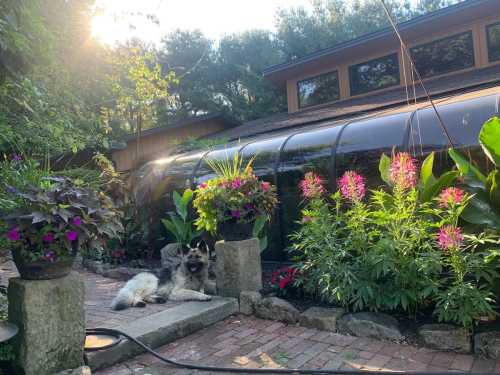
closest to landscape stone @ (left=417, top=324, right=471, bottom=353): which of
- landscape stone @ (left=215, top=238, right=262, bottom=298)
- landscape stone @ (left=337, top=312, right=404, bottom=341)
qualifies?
landscape stone @ (left=337, top=312, right=404, bottom=341)

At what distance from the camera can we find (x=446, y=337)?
135 inches

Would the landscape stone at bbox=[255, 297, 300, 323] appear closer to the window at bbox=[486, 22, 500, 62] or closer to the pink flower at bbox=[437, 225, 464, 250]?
the pink flower at bbox=[437, 225, 464, 250]

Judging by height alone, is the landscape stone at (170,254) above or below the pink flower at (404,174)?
below

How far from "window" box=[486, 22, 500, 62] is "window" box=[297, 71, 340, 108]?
4.17 m

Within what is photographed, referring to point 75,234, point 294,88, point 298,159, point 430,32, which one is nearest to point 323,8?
point 294,88

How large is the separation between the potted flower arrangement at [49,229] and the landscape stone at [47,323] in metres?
0.11

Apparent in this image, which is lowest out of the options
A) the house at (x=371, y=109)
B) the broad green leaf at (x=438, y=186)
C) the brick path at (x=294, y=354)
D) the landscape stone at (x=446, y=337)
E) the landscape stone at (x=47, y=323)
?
the brick path at (x=294, y=354)

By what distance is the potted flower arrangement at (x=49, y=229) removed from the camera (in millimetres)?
2979

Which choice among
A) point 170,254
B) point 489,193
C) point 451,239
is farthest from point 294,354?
point 170,254

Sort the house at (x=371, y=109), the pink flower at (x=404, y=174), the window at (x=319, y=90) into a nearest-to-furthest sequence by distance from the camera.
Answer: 1. the pink flower at (x=404, y=174)
2. the house at (x=371, y=109)
3. the window at (x=319, y=90)

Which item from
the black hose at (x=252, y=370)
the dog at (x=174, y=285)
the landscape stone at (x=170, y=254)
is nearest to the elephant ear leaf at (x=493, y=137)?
the black hose at (x=252, y=370)

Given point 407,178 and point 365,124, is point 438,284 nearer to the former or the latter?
point 407,178

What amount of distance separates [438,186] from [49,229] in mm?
3790

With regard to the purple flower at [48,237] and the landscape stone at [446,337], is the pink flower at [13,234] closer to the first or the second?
the purple flower at [48,237]
